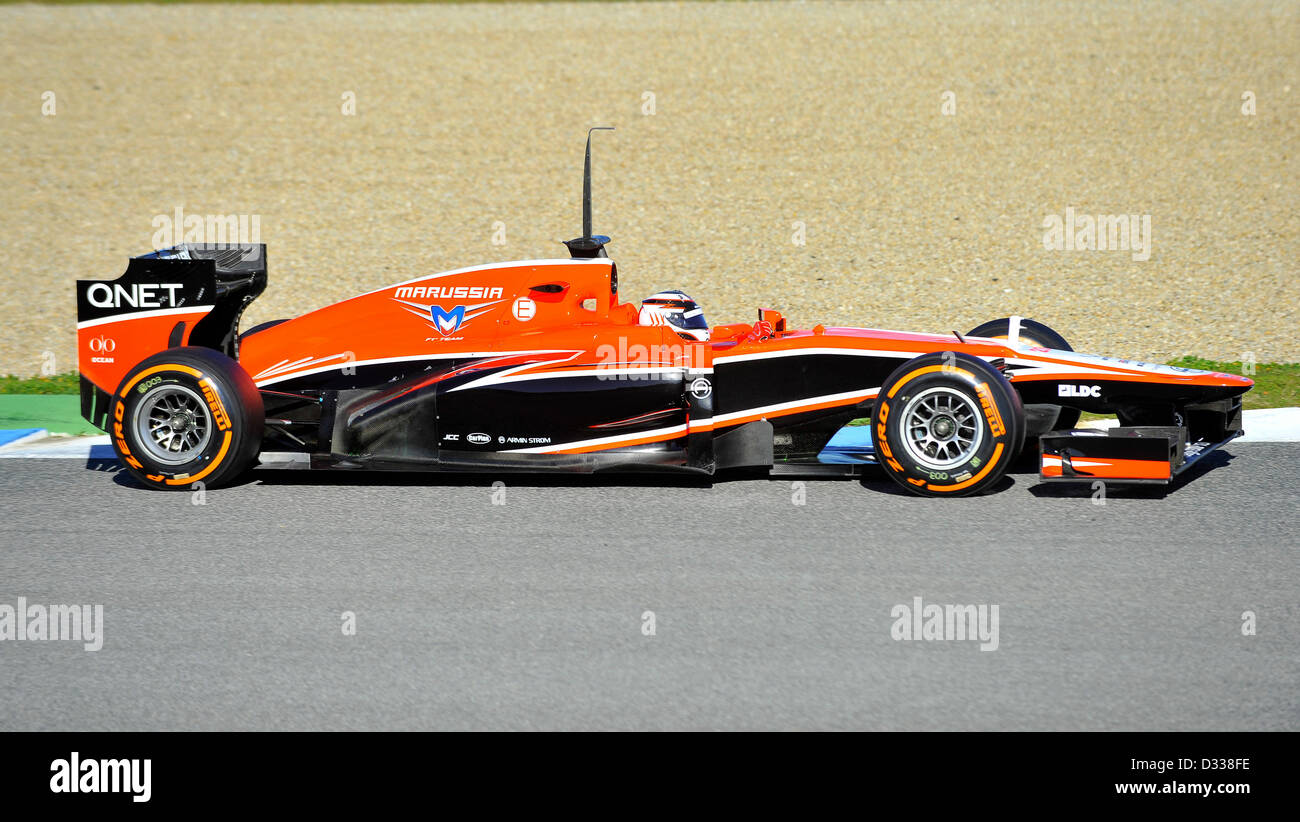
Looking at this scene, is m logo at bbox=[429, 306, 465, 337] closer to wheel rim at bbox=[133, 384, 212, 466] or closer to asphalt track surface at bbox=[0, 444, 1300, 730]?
asphalt track surface at bbox=[0, 444, 1300, 730]

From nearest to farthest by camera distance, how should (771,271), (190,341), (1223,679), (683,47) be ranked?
(1223,679) < (190,341) < (771,271) < (683,47)

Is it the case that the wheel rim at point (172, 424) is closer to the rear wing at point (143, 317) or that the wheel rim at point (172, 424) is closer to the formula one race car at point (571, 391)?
the formula one race car at point (571, 391)

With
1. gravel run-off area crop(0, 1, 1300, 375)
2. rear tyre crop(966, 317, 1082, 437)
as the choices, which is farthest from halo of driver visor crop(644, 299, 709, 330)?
gravel run-off area crop(0, 1, 1300, 375)

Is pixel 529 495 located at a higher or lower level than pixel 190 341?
lower

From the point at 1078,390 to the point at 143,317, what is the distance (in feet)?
17.7

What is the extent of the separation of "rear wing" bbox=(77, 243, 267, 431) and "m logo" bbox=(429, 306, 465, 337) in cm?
115

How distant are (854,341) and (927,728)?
144 inches

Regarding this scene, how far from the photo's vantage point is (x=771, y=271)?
15.5 meters

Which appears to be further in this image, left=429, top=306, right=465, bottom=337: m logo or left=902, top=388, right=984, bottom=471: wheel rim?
left=429, top=306, right=465, bottom=337: m logo

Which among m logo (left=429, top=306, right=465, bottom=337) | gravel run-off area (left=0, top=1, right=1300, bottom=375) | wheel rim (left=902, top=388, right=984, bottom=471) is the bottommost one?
wheel rim (left=902, top=388, right=984, bottom=471)

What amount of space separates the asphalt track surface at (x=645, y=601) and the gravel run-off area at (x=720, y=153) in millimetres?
5991

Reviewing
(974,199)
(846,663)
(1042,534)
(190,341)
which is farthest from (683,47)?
(846,663)

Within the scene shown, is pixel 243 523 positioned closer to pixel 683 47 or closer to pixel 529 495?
pixel 529 495

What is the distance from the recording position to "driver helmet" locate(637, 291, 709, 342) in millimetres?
8266
